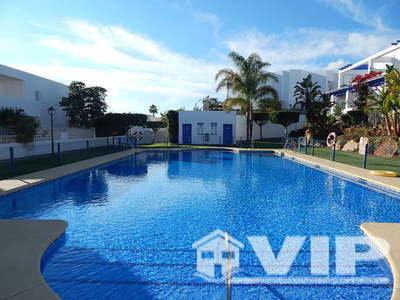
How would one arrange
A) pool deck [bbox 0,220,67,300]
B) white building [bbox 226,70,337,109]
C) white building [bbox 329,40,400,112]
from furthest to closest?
1. white building [bbox 226,70,337,109]
2. white building [bbox 329,40,400,112]
3. pool deck [bbox 0,220,67,300]

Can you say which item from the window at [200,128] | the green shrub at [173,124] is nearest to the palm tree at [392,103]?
the window at [200,128]

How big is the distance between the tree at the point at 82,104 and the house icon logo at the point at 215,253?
19828mm

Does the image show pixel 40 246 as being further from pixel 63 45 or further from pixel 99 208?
pixel 63 45

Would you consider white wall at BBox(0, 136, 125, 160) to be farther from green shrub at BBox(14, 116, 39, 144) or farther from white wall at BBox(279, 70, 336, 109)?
white wall at BBox(279, 70, 336, 109)

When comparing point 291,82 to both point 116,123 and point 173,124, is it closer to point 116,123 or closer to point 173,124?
point 173,124

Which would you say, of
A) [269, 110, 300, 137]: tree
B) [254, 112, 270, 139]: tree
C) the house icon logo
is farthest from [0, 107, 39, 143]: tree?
[269, 110, 300, 137]: tree

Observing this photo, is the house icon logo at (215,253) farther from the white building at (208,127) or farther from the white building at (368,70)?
the white building at (368,70)

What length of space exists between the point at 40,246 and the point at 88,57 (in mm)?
11443

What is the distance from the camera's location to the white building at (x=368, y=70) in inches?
1011

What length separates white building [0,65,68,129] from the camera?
17172 mm

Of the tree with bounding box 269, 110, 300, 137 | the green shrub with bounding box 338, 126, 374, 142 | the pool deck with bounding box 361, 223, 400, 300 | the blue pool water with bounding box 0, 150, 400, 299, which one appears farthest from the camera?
the tree with bounding box 269, 110, 300, 137

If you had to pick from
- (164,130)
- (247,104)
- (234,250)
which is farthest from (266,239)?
(164,130)

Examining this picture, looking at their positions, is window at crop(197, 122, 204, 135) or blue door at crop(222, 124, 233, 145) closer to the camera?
blue door at crop(222, 124, 233, 145)

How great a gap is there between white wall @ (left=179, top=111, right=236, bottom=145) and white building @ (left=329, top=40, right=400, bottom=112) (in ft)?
40.9
